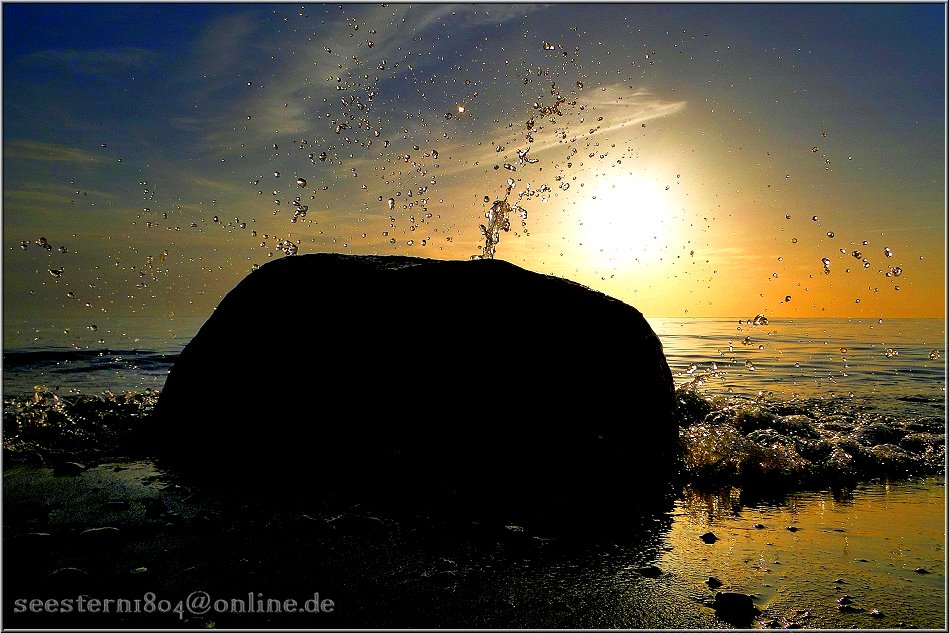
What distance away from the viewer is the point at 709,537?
11.4ft

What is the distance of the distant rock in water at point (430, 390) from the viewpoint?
4805 millimetres

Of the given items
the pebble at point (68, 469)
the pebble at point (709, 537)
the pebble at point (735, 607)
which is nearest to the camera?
the pebble at point (735, 607)

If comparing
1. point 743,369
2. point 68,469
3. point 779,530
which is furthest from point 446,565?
point 743,369

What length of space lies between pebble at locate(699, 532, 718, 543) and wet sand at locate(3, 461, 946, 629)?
0.06m

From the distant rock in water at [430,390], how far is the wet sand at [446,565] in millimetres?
A: 833

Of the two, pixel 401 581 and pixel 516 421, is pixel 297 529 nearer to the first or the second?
pixel 401 581

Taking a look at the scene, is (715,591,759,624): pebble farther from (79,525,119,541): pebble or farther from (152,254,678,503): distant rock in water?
(79,525,119,541): pebble

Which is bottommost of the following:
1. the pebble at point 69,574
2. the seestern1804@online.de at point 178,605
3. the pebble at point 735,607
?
the seestern1804@online.de at point 178,605

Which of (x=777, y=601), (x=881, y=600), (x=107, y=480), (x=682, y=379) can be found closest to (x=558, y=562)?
(x=777, y=601)

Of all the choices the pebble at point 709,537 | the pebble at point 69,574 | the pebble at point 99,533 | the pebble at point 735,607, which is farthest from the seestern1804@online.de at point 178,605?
the pebble at point 709,537

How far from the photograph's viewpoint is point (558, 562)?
3049 mm

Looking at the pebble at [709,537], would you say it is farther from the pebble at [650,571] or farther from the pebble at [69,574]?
the pebble at [69,574]

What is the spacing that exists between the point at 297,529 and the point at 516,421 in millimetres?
2053

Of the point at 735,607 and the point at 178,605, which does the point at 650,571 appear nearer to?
the point at 735,607
